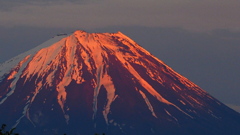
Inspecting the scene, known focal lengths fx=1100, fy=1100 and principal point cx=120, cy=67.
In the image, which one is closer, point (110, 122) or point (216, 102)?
point (110, 122)

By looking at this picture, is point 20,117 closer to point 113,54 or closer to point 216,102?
point 113,54

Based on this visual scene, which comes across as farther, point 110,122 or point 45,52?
point 45,52

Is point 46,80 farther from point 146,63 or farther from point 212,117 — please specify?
point 212,117

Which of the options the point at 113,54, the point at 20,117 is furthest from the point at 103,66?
the point at 20,117

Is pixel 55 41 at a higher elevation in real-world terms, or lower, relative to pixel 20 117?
higher

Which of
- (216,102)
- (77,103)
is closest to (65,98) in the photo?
(77,103)

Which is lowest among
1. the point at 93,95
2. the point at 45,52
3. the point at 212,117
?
the point at 212,117
